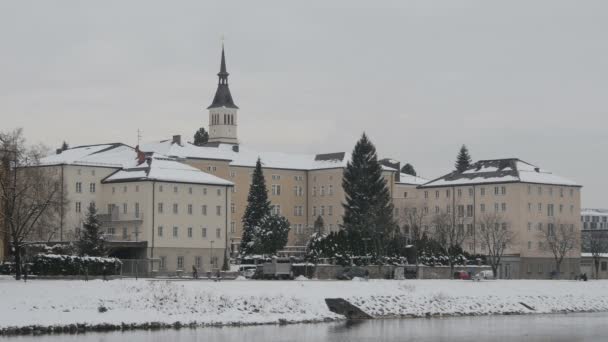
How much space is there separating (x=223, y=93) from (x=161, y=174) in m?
54.2

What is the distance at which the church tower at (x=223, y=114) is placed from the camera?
6481 inches

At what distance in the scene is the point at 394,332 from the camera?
64.1m

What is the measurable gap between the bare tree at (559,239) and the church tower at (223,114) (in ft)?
159

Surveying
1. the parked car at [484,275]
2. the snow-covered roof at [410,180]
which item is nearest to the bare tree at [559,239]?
the parked car at [484,275]

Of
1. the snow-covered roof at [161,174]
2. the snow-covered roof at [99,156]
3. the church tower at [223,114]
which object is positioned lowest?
the snow-covered roof at [161,174]

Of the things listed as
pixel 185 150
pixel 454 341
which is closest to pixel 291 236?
pixel 185 150

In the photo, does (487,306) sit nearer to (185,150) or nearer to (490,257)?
(490,257)

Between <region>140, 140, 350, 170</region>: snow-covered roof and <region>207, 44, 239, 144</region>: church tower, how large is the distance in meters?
8.64

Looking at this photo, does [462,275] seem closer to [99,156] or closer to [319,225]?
[99,156]

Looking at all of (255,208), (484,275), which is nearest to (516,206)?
(255,208)

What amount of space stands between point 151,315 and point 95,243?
3245cm

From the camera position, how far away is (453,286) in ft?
289

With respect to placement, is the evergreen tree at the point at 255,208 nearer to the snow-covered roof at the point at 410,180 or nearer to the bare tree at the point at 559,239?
the snow-covered roof at the point at 410,180

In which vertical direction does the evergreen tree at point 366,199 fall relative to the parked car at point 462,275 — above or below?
above
